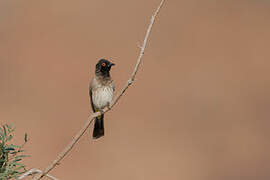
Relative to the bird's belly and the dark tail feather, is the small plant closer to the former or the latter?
the bird's belly

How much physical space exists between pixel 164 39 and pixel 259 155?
8.00 m

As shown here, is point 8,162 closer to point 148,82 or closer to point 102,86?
point 102,86

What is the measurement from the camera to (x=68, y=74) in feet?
62.1

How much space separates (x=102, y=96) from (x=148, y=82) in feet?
37.5

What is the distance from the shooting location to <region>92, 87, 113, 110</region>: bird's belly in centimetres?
734

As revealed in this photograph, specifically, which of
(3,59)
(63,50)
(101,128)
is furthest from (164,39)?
(101,128)

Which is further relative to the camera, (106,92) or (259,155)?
(259,155)

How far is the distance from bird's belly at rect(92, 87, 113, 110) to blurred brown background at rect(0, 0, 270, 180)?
607cm

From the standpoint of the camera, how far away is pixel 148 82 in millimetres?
18734

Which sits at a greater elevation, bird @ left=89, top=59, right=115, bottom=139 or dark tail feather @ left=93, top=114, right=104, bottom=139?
bird @ left=89, top=59, right=115, bottom=139

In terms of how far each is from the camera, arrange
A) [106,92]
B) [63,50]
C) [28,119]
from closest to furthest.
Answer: [106,92]
[28,119]
[63,50]

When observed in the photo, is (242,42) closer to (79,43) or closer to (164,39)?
(164,39)

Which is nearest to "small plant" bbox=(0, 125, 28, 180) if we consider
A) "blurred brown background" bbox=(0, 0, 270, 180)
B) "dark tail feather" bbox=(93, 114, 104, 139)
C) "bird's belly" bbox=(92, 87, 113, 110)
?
"bird's belly" bbox=(92, 87, 113, 110)

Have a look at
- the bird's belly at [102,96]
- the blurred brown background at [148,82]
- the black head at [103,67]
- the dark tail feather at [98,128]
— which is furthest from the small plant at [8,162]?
the blurred brown background at [148,82]
